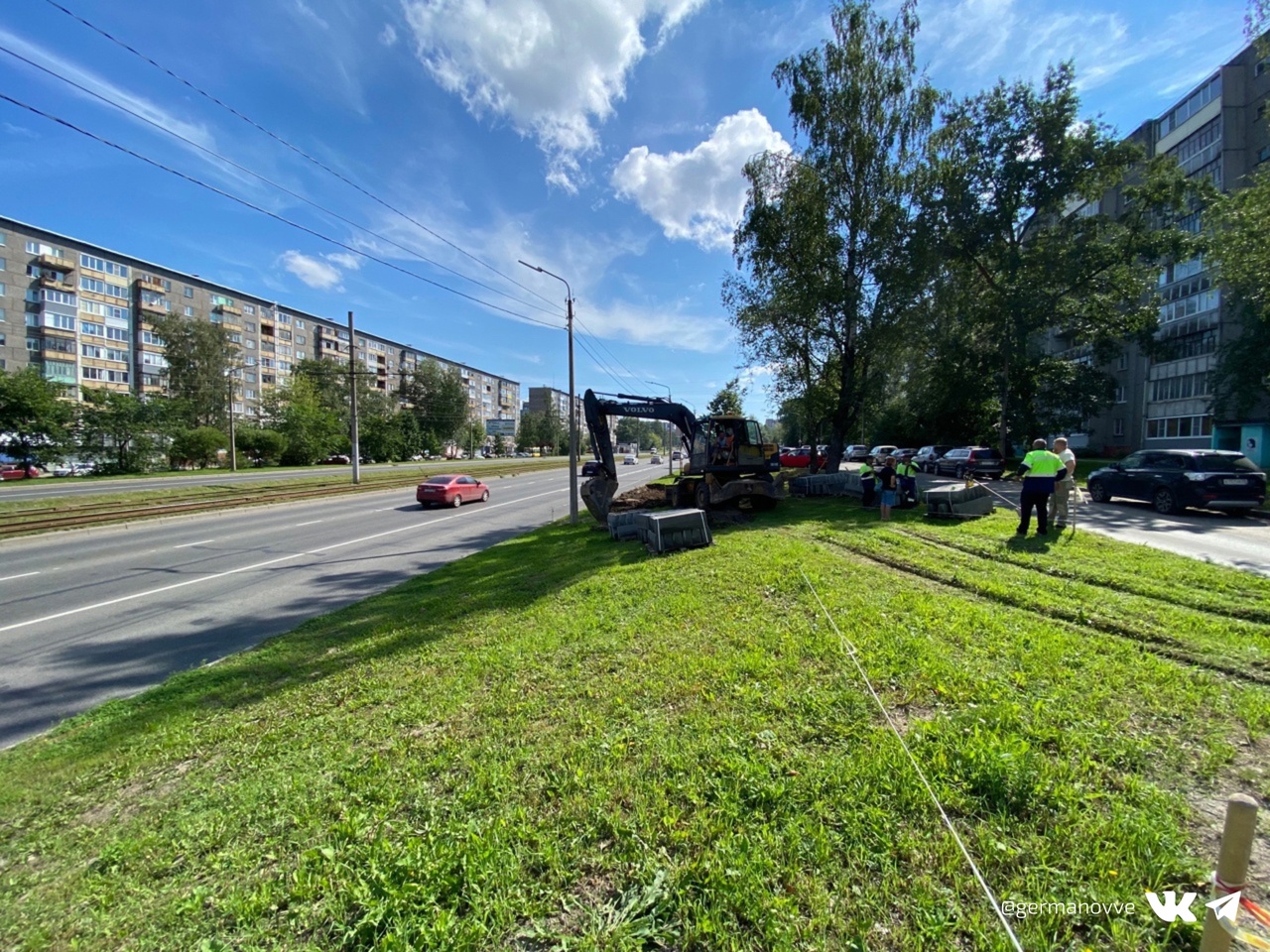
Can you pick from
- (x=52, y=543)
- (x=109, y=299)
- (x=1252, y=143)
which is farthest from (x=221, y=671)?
(x=109, y=299)

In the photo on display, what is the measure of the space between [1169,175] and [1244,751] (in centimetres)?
3636

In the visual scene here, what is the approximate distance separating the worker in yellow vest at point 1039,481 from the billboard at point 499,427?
323 ft

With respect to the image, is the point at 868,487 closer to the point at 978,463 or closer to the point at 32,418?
the point at 978,463

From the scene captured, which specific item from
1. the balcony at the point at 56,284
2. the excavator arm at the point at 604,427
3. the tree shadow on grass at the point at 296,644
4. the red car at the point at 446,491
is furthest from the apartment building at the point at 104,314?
the tree shadow on grass at the point at 296,644

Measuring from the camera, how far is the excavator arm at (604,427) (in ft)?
47.2

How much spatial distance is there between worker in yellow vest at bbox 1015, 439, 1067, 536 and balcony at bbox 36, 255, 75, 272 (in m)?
83.6

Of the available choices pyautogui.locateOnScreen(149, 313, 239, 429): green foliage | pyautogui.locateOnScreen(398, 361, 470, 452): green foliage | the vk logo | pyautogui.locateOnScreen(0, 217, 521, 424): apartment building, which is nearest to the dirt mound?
the vk logo

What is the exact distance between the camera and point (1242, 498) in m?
12.2

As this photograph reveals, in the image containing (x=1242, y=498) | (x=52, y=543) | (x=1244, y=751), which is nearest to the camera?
(x=1244, y=751)

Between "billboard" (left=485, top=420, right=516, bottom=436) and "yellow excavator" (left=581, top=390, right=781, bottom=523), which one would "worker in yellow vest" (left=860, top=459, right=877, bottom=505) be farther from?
"billboard" (left=485, top=420, right=516, bottom=436)

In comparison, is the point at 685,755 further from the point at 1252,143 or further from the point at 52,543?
the point at 1252,143

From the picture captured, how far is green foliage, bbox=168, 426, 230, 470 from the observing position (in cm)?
4450

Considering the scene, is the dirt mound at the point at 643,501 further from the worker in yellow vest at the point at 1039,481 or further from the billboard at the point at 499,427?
the billboard at the point at 499,427

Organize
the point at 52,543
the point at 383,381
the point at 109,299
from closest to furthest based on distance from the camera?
the point at 52,543, the point at 109,299, the point at 383,381
